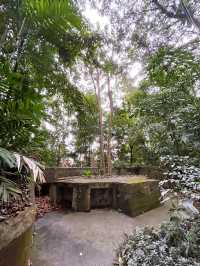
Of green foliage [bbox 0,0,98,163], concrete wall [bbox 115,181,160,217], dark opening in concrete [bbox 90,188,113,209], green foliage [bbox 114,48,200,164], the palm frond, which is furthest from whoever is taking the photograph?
dark opening in concrete [bbox 90,188,113,209]

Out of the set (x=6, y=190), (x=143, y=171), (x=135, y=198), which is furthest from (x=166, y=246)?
(x=143, y=171)

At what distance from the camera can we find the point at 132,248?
2084 mm

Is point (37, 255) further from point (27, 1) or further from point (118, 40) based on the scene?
point (118, 40)

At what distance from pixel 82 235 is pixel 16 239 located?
4.48 ft

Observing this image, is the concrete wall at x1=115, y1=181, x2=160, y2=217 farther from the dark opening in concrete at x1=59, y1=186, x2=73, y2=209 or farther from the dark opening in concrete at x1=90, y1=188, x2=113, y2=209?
the dark opening in concrete at x1=59, y1=186, x2=73, y2=209

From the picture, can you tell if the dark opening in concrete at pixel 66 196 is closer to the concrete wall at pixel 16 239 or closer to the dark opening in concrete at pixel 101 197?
the dark opening in concrete at pixel 101 197

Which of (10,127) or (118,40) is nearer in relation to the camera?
(10,127)

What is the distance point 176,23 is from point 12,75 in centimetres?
375

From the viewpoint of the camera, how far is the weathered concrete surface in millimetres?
2139

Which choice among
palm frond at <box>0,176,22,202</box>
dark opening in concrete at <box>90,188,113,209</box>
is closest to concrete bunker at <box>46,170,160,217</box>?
dark opening in concrete at <box>90,188,113,209</box>

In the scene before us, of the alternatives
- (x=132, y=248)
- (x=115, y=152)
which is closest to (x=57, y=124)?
(x=115, y=152)

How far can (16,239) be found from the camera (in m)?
1.57

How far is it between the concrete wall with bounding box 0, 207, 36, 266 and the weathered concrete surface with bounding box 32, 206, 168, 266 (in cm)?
43

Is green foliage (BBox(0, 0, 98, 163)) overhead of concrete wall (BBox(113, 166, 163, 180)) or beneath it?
overhead
